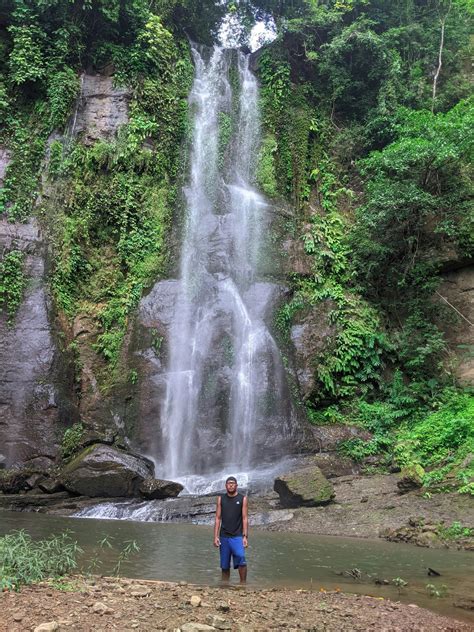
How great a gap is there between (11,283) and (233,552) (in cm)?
1225

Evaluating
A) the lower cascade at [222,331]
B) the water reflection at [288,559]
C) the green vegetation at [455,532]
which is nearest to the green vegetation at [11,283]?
the lower cascade at [222,331]

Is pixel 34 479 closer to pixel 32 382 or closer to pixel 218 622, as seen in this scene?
pixel 32 382

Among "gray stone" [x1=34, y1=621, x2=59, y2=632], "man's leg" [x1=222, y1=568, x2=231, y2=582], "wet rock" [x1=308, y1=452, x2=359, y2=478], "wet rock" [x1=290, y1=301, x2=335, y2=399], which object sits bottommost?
"wet rock" [x1=308, y1=452, x2=359, y2=478]

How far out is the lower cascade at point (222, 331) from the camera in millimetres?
14266

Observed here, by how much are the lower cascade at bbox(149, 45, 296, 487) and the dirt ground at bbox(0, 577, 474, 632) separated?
9382 mm

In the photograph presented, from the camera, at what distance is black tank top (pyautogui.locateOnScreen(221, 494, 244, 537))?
568 centimetres

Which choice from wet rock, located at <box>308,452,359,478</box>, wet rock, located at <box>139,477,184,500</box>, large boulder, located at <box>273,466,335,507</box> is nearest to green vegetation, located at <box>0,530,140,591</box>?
large boulder, located at <box>273,466,335,507</box>

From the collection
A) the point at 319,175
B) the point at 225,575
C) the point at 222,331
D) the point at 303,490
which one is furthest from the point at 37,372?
the point at 319,175

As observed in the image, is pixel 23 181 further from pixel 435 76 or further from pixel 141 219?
pixel 435 76

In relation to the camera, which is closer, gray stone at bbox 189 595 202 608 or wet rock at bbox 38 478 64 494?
gray stone at bbox 189 595 202 608

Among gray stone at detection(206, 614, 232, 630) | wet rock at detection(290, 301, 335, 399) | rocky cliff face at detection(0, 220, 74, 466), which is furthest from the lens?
wet rock at detection(290, 301, 335, 399)

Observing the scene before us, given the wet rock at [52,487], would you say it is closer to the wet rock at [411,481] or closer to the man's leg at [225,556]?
the man's leg at [225,556]

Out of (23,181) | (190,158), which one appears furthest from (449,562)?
(190,158)

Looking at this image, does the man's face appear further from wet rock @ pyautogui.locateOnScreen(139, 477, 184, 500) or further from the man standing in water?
wet rock @ pyautogui.locateOnScreen(139, 477, 184, 500)
